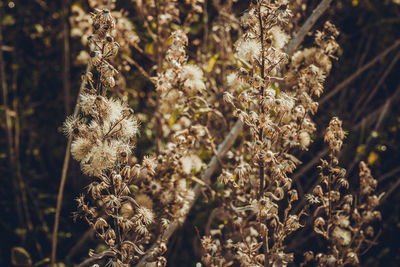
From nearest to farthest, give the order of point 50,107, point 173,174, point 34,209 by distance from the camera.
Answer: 1. point 173,174
2. point 34,209
3. point 50,107

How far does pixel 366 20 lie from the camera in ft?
7.06

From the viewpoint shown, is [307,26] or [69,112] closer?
[307,26]

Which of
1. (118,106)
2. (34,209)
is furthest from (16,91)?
(118,106)

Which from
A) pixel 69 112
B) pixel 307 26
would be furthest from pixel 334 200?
pixel 69 112

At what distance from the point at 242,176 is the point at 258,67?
288mm

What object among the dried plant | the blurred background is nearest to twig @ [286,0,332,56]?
the blurred background

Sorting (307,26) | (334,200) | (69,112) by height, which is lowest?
(334,200)

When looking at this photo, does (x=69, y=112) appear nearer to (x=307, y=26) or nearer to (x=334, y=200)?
(x=307, y=26)

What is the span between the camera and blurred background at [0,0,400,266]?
5.74ft

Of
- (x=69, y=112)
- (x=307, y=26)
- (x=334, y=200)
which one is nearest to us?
(x=334, y=200)

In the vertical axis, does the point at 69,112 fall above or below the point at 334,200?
above

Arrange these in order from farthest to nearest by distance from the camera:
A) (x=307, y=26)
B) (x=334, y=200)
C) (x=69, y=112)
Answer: (x=69, y=112)
(x=307, y=26)
(x=334, y=200)

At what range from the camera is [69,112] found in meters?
1.93

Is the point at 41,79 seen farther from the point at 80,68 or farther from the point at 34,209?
the point at 34,209
